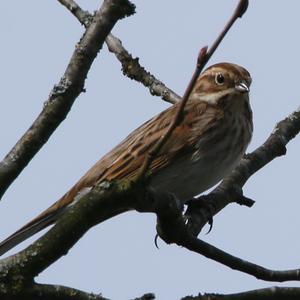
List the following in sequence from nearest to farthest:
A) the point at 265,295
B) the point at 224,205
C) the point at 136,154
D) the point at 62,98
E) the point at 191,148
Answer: the point at 265,295 < the point at 62,98 < the point at 224,205 < the point at 136,154 < the point at 191,148

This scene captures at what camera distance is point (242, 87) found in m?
7.82

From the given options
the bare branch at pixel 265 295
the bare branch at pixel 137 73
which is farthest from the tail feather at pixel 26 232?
the bare branch at pixel 265 295

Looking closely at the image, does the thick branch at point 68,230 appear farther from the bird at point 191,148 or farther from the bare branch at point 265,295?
the bird at point 191,148

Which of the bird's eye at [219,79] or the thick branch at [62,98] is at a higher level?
the bird's eye at [219,79]

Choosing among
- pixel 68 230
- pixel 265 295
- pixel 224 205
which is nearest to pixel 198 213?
pixel 224 205

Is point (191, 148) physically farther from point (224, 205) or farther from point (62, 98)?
point (62, 98)

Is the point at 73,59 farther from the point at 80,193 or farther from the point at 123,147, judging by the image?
the point at 123,147

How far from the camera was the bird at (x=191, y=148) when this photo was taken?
22.6ft

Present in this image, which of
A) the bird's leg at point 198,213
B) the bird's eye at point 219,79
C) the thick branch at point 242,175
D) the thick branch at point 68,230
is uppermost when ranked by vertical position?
the bird's eye at point 219,79

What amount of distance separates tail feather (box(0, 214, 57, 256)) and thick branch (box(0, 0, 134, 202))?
1.61 metres

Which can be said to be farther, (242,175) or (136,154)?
(242,175)

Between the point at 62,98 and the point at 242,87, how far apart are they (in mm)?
3312

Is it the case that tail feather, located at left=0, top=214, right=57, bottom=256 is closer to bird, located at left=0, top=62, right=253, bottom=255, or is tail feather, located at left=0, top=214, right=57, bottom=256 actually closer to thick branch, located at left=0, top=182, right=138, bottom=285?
bird, located at left=0, top=62, right=253, bottom=255

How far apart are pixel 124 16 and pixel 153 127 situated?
2.94 meters
